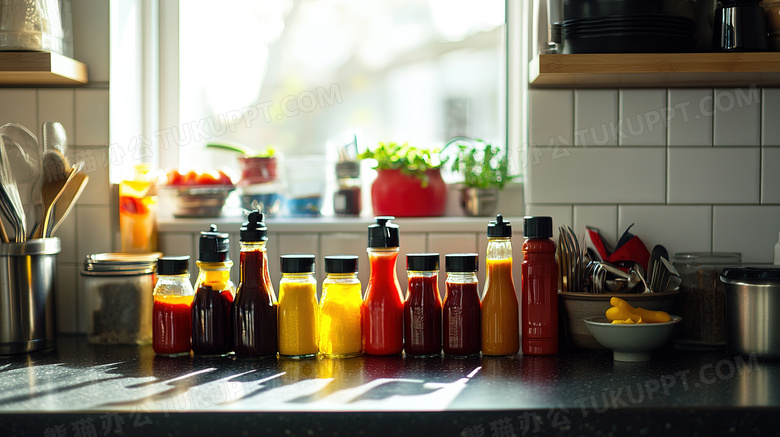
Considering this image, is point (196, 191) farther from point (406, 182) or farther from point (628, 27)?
point (628, 27)

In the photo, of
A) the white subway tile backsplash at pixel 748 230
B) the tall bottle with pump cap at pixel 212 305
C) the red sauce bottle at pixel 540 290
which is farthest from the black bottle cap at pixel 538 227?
the tall bottle with pump cap at pixel 212 305

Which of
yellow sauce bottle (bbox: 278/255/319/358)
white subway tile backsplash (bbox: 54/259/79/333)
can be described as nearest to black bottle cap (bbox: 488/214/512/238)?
yellow sauce bottle (bbox: 278/255/319/358)

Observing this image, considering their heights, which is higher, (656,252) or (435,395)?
(656,252)

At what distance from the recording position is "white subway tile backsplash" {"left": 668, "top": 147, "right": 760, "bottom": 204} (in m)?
1.43

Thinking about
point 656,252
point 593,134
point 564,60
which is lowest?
point 656,252

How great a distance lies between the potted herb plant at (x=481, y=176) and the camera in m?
1.57

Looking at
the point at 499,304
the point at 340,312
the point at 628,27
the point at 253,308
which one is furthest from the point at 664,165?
the point at 253,308

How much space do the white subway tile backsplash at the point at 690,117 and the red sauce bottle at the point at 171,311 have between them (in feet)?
3.21

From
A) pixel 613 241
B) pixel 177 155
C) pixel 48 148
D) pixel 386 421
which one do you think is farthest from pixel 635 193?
pixel 48 148

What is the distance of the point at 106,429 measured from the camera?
3.00 feet

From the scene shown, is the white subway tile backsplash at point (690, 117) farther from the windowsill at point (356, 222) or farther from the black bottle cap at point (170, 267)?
the black bottle cap at point (170, 267)

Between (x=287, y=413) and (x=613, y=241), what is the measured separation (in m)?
0.82

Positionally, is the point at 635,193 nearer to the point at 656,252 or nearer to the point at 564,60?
the point at 656,252

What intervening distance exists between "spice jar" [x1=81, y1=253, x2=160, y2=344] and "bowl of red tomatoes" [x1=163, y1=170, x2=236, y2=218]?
0.21 meters
